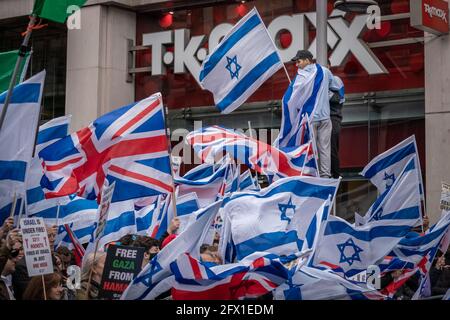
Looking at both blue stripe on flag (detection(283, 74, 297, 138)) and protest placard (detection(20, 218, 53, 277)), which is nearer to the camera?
protest placard (detection(20, 218, 53, 277))

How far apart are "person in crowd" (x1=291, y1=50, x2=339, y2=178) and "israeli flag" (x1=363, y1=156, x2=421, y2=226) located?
1.59 metres

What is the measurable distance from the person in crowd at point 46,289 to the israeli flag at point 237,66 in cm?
503

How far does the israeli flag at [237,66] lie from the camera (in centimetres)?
1291

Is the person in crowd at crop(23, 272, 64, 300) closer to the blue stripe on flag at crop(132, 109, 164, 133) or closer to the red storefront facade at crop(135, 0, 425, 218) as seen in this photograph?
the blue stripe on flag at crop(132, 109, 164, 133)

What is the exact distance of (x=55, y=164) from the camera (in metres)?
11.5

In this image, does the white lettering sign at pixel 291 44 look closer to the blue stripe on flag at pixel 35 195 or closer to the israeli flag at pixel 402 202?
the israeli flag at pixel 402 202

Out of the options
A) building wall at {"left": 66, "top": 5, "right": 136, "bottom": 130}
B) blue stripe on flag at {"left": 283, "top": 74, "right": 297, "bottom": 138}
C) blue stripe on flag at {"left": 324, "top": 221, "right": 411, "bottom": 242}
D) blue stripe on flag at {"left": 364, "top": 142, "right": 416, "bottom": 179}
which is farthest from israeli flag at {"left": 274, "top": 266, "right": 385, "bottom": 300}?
building wall at {"left": 66, "top": 5, "right": 136, "bottom": 130}

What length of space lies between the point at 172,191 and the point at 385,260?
8.52 feet

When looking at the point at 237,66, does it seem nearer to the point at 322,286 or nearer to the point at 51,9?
the point at 51,9

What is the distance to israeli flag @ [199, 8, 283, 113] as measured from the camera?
12914 millimetres

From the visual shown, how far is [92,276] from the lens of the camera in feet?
29.4

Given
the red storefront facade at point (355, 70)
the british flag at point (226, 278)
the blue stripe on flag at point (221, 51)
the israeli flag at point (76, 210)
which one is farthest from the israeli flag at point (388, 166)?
the red storefront facade at point (355, 70)
